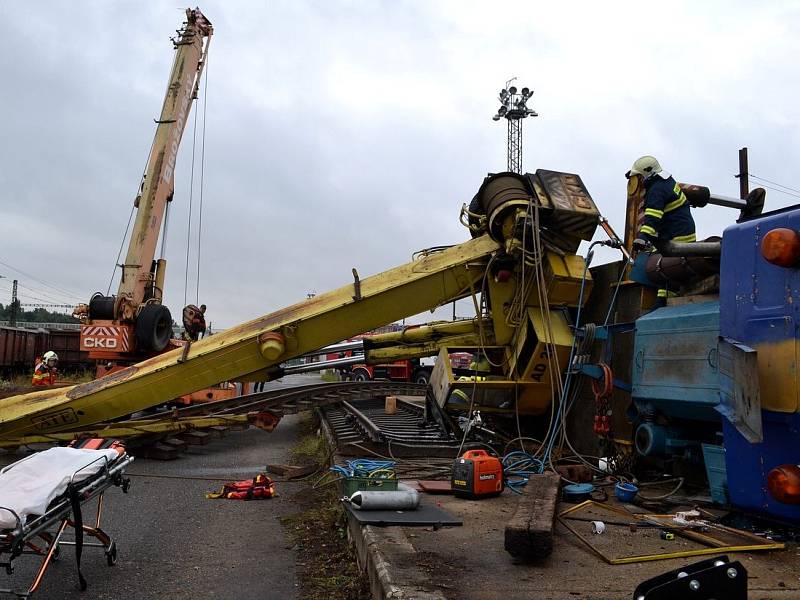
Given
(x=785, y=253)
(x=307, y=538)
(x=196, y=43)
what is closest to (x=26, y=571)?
(x=307, y=538)

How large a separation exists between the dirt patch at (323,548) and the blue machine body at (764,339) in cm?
192

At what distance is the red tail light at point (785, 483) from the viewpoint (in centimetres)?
253

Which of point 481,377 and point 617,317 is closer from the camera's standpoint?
point 617,317

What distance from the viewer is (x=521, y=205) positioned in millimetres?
6668

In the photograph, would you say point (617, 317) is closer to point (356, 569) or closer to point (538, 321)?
point (538, 321)

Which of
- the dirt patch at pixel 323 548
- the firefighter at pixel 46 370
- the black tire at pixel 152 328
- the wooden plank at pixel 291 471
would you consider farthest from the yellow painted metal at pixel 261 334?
the firefighter at pixel 46 370

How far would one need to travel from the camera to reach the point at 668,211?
213 inches

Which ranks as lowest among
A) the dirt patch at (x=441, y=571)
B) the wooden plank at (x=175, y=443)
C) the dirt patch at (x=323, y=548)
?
the dirt patch at (x=323, y=548)

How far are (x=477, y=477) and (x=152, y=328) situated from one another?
7.48 m

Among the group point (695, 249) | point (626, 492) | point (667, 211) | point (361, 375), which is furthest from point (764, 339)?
point (361, 375)

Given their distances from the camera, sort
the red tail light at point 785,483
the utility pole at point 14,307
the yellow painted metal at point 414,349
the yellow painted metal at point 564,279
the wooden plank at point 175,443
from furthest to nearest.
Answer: the utility pole at point 14,307
the wooden plank at point 175,443
the yellow painted metal at point 414,349
the yellow painted metal at point 564,279
the red tail light at point 785,483

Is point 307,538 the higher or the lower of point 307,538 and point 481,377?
the lower

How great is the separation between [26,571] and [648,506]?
13.0 feet

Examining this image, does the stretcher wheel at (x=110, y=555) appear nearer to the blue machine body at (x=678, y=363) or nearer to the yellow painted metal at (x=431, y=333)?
the blue machine body at (x=678, y=363)
